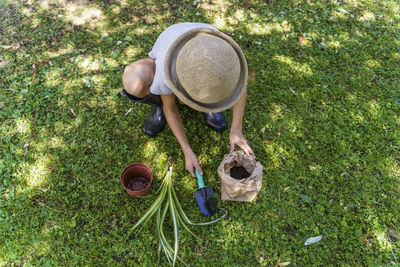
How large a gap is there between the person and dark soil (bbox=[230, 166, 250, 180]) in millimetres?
214

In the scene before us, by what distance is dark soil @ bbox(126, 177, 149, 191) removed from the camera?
2.66 metres

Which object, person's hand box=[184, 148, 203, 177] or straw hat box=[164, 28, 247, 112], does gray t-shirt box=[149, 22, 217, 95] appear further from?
person's hand box=[184, 148, 203, 177]

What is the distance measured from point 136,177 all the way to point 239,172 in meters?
1.16

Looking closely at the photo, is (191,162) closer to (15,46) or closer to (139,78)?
(139,78)

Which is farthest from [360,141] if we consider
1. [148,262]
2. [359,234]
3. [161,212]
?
[148,262]

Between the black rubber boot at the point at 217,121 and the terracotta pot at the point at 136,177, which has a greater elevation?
the black rubber boot at the point at 217,121

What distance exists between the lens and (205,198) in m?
2.57

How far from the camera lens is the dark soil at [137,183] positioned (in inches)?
105

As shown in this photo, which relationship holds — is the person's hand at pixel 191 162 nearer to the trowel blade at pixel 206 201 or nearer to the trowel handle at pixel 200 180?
the trowel handle at pixel 200 180

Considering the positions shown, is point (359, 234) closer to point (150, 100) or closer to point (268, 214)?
point (268, 214)

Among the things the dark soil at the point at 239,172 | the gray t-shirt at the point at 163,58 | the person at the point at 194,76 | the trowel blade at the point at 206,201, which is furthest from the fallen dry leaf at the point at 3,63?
the dark soil at the point at 239,172

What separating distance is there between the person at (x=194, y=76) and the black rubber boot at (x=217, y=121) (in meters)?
0.35

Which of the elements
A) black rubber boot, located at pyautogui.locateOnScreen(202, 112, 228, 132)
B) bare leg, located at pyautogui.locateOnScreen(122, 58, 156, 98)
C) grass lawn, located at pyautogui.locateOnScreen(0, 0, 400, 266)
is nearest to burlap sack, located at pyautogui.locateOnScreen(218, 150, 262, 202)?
grass lawn, located at pyautogui.locateOnScreen(0, 0, 400, 266)

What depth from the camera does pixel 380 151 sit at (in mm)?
3074
